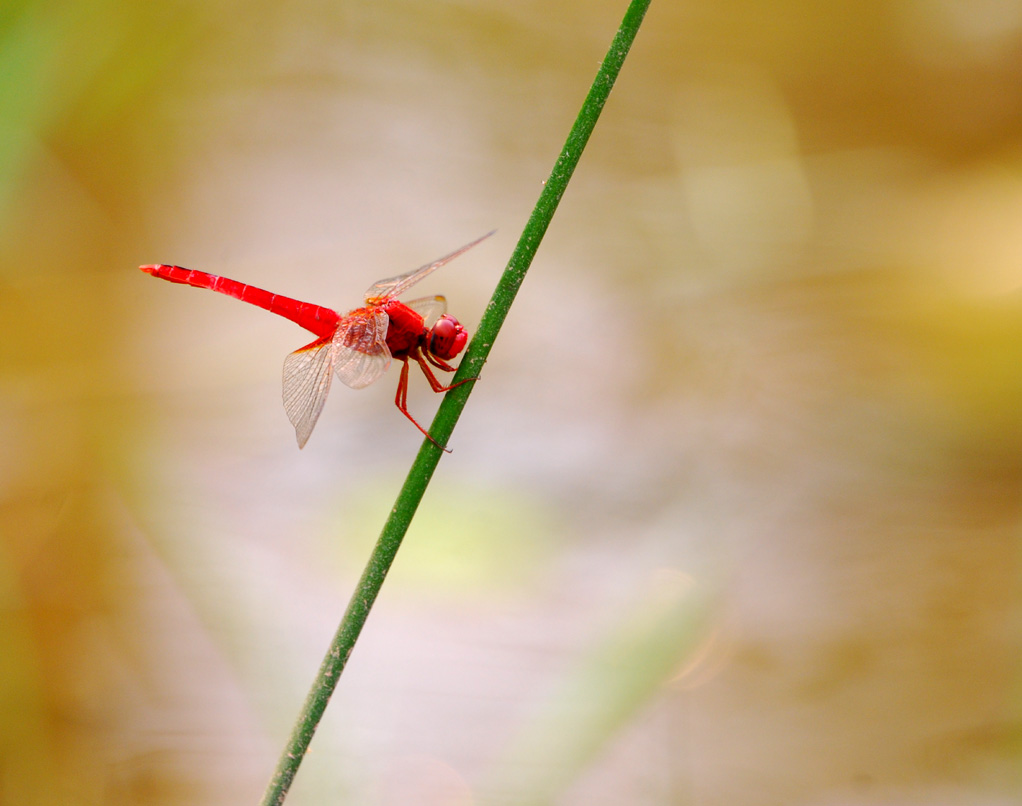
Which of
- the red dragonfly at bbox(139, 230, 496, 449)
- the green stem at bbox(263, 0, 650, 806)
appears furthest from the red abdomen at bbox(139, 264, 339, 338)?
the green stem at bbox(263, 0, 650, 806)

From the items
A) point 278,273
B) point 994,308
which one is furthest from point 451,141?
point 994,308

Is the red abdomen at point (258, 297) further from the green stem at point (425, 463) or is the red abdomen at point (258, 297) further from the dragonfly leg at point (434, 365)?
the green stem at point (425, 463)

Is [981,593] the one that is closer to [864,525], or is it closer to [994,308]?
[864,525]

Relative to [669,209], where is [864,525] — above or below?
below

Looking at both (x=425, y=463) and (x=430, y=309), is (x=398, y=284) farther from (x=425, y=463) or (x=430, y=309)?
(x=425, y=463)

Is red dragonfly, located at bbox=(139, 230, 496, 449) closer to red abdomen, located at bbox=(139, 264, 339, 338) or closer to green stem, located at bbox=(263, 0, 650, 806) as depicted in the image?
red abdomen, located at bbox=(139, 264, 339, 338)

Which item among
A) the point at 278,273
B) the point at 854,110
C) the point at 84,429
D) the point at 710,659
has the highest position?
the point at 854,110

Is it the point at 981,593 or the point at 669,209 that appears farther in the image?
the point at 669,209
